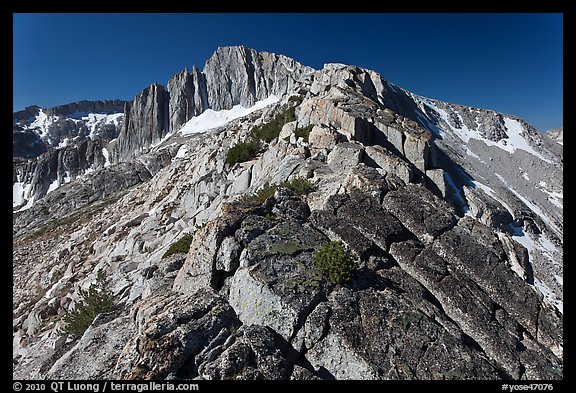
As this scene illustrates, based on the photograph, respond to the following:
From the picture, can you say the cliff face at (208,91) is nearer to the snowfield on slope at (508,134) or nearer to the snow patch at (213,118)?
the snow patch at (213,118)

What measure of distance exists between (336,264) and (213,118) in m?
148

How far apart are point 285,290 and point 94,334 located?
693 centimetres

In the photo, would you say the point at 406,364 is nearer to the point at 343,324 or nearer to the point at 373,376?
the point at 373,376

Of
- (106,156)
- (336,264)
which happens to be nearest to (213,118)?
(106,156)

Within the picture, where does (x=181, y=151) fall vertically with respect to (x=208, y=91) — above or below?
below

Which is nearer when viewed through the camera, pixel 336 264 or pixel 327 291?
pixel 327 291

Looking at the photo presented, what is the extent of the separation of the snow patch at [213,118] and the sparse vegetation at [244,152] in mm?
117170

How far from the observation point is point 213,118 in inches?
5837

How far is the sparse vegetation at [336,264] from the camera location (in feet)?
32.3

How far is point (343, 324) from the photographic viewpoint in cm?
896

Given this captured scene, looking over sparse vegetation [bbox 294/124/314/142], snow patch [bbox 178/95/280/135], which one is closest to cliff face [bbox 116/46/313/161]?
snow patch [bbox 178/95/280/135]

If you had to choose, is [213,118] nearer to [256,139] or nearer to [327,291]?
[256,139]
